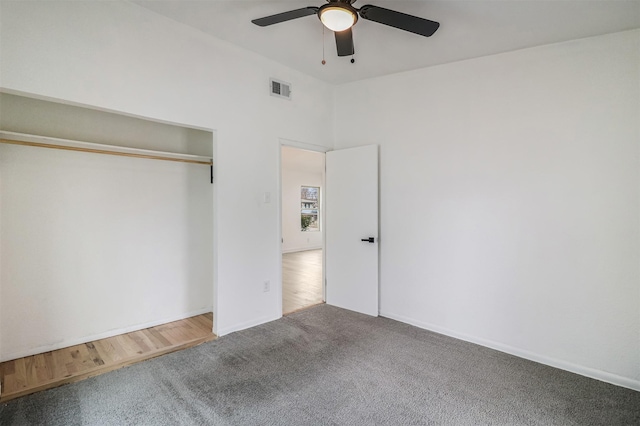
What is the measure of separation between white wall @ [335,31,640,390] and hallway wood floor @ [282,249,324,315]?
112 cm

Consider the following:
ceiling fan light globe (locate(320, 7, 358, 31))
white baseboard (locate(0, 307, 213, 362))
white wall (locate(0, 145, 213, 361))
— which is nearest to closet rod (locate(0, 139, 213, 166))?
white wall (locate(0, 145, 213, 361))

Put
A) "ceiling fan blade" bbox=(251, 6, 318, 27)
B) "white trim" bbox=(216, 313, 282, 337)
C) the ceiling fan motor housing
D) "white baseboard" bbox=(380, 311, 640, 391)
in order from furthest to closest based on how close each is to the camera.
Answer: "white trim" bbox=(216, 313, 282, 337)
"white baseboard" bbox=(380, 311, 640, 391)
"ceiling fan blade" bbox=(251, 6, 318, 27)
the ceiling fan motor housing

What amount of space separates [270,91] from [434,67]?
5.99 ft

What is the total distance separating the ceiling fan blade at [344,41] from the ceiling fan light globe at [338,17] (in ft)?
0.59

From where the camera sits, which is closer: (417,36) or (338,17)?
(338,17)

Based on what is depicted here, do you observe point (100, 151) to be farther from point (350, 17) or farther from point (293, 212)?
point (293, 212)

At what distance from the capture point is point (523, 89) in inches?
111

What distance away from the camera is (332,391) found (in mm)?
2229

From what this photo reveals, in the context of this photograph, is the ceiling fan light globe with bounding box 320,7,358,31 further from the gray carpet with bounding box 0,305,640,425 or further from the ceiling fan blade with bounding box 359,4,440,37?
the gray carpet with bounding box 0,305,640,425

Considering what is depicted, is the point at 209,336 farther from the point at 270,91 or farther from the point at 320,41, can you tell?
the point at 320,41

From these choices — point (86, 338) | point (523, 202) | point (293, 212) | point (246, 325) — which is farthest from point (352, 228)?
point (293, 212)

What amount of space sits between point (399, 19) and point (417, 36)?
877mm

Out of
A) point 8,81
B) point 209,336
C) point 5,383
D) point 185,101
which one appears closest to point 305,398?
point 209,336

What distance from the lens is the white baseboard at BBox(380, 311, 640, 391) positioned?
240 cm
